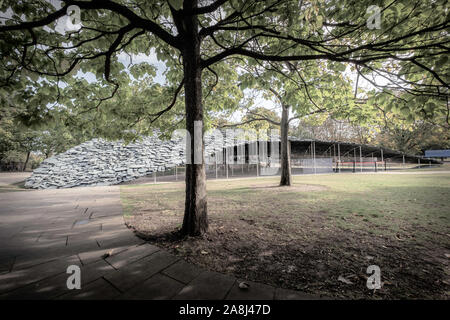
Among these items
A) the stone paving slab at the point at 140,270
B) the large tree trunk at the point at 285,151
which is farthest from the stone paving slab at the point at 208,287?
the large tree trunk at the point at 285,151

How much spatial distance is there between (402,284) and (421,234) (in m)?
2.50

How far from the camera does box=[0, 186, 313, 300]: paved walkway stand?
198cm

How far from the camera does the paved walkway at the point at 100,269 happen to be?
1.98 meters

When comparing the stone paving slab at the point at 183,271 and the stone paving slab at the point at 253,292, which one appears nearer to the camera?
the stone paving slab at the point at 253,292

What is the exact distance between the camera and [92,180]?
12.6 meters

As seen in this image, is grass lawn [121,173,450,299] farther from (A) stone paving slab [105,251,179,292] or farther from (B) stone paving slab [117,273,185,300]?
(B) stone paving slab [117,273,185,300]

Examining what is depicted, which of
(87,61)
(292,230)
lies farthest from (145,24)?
(292,230)

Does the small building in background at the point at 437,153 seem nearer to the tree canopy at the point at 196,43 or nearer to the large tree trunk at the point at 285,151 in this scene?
the large tree trunk at the point at 285,151

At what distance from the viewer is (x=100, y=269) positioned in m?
2.46

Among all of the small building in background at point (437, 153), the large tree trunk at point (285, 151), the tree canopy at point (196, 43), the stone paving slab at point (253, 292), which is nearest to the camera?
the stone paving slab at point (253, 292)

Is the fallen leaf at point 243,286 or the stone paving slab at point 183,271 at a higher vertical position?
the fallen leaf at point 243,286
